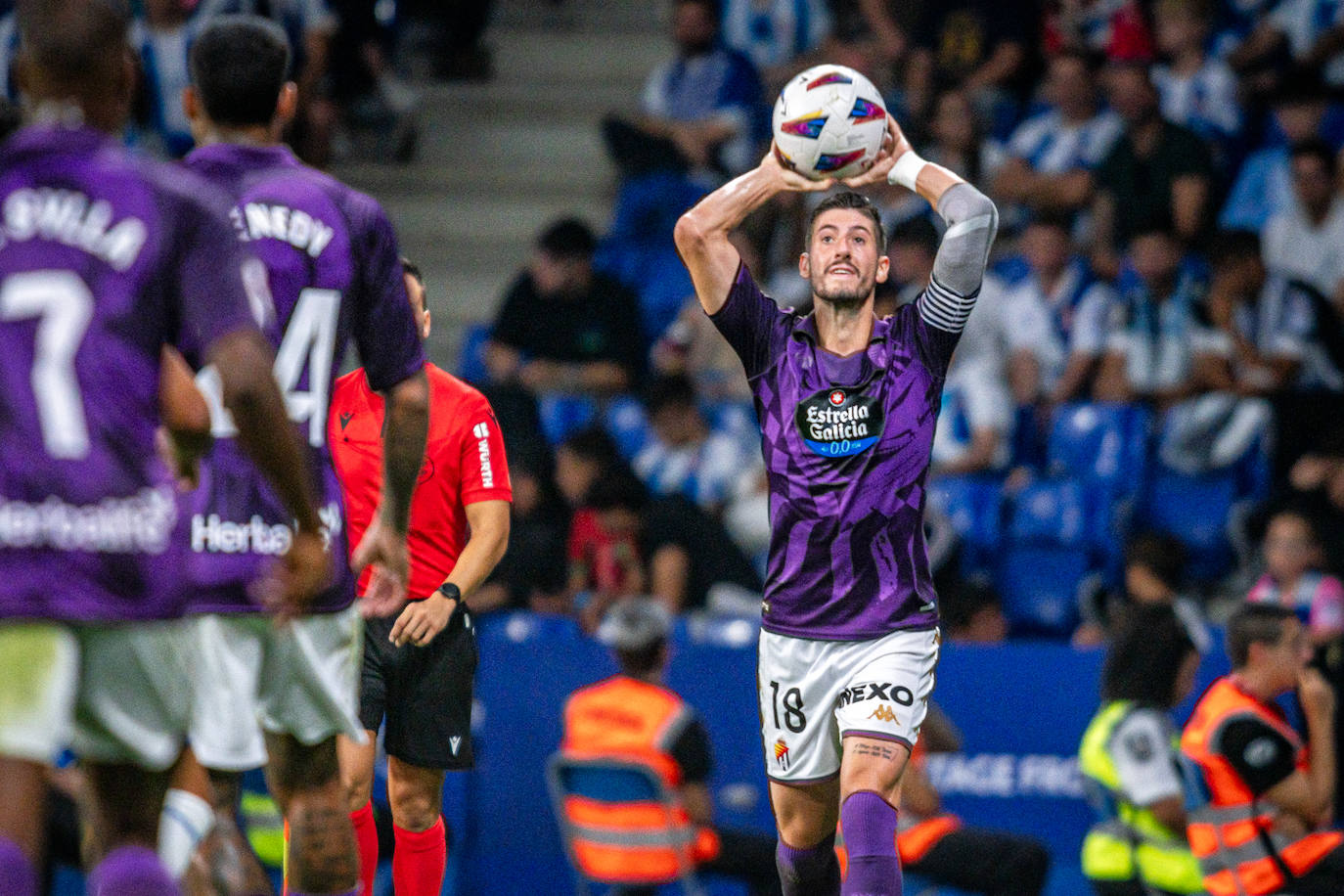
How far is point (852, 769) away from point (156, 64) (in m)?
10.2

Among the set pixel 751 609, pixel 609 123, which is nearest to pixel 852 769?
pixel 751 609

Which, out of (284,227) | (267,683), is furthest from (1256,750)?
(284,227)

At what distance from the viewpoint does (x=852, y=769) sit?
6129 mm

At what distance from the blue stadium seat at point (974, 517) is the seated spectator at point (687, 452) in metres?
1.27

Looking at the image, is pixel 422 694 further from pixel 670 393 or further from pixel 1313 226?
pixel 1313 226

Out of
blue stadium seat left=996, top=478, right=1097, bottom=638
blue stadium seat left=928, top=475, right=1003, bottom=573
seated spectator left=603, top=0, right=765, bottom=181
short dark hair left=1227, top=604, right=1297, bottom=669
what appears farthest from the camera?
seated spectator left=603, top=0, right=765, bottom=181

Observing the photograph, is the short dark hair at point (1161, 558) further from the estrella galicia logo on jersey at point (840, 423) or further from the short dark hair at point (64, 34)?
the short dark hair at point (64, 34)

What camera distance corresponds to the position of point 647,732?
364 inches

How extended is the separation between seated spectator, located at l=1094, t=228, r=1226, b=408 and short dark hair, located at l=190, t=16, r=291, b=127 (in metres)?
7.77

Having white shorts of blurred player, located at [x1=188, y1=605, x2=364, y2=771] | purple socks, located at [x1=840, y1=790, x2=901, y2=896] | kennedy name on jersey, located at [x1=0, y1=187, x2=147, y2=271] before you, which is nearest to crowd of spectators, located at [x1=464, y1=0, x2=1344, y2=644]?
purple socks, located at [x1=840, y1=790, x2=901, y2=896]

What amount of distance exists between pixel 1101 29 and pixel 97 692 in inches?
478

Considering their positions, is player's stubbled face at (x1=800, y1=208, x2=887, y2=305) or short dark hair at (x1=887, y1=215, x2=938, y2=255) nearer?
player's stubbled face at (x1=800, y1=208, x2=887, y2=305)

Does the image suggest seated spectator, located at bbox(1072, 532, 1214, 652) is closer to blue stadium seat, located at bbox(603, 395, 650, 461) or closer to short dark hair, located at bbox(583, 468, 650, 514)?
short dark hair, located at bbox(583, 468, 650, 514)

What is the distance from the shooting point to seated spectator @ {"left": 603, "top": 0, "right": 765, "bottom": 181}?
568 inches
